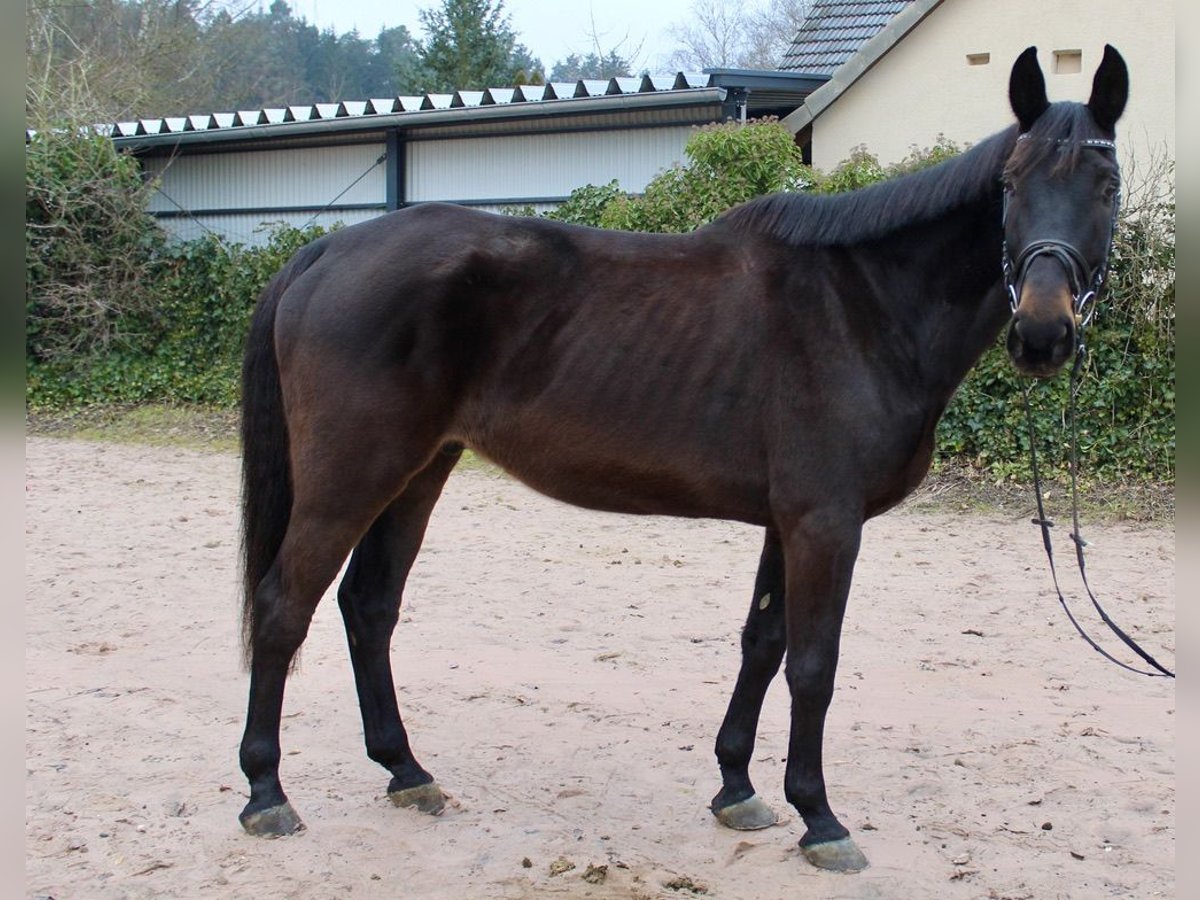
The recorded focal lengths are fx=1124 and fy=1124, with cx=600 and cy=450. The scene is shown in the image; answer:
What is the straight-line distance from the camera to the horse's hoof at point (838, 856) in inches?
130

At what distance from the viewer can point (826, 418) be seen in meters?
3.31

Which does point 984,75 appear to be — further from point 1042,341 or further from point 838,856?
point 838,856

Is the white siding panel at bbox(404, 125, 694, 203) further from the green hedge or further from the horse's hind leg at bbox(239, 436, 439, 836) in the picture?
the horse's hind leg at bbox(239, 436, 439, 836)

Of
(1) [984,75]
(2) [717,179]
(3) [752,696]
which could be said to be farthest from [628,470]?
(1) [984,75]

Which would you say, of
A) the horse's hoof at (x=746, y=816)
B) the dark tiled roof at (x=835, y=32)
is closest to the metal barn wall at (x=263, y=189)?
the dark tiled roof at (x=835, y=32)

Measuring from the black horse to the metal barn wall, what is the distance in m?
11.7

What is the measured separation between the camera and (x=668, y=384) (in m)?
3.47

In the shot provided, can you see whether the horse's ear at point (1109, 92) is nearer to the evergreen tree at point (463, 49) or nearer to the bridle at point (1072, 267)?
the bridle at point (1072, 267)

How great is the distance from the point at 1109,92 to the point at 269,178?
14661mm

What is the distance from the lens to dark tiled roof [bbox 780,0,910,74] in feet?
46.4

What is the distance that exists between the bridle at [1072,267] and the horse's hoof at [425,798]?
92.6 inches

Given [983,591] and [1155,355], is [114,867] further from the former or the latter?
[1155,355]

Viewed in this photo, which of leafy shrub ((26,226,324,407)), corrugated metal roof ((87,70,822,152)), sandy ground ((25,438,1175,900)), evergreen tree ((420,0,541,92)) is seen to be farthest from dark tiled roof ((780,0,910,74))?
evergreen tree ((420,0,541,92))

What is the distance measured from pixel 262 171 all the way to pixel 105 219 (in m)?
2.37
